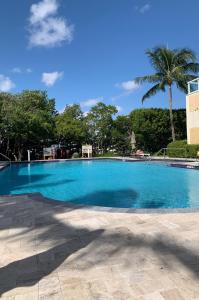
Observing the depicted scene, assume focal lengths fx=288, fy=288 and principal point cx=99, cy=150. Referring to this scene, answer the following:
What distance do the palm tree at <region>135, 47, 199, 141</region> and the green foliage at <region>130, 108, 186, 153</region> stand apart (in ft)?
10.2

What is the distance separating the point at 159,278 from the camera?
9.57 feet

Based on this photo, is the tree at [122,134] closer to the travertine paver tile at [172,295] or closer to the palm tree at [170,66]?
the palm tree at [170,66]

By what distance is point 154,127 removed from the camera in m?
26.1

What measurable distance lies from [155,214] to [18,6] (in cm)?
1286

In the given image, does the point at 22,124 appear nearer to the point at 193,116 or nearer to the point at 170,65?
the point at 170,65

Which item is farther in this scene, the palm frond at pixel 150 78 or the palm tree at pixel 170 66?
the palm frond at pixel 150 78

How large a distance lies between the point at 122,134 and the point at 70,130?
5.24 meters

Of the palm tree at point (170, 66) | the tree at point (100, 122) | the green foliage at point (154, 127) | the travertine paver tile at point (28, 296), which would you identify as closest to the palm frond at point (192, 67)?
the palm tree at point (170, 66)

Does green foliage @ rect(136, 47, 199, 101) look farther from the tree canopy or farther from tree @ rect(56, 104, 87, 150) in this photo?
tree @ rect(56, 104, 87, 150)

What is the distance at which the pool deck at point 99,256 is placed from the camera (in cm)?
274

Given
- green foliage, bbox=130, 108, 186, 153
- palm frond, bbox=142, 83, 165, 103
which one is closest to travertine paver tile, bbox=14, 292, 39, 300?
palm frond, bbox=142, 83, 165, 103

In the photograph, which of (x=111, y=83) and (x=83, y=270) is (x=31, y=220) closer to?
(x=83, y=270)

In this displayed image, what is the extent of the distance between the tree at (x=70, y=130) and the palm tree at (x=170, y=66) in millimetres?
7548

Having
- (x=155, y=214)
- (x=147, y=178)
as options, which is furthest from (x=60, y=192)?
(x=155, y=214)
